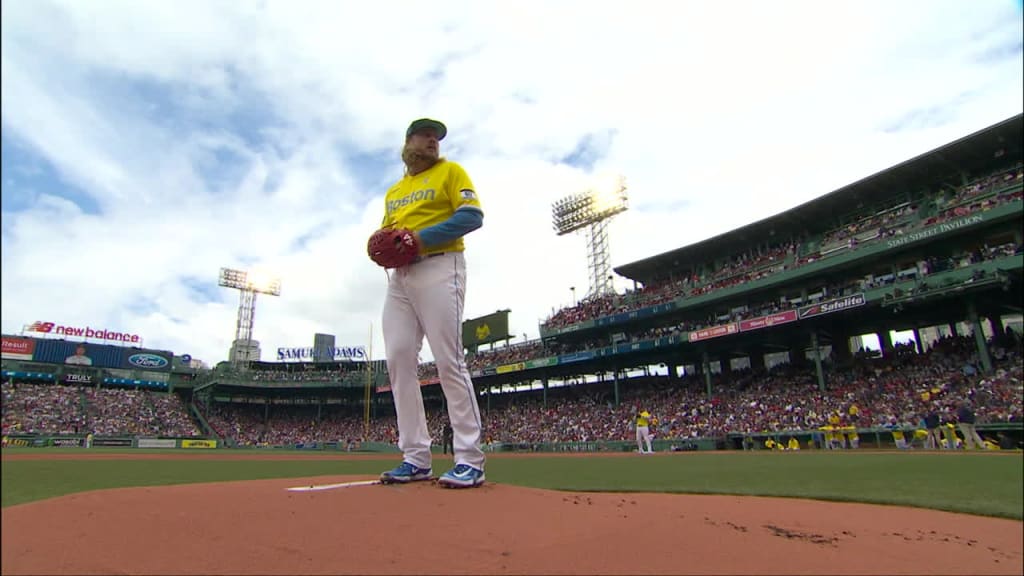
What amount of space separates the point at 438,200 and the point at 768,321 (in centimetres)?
2169

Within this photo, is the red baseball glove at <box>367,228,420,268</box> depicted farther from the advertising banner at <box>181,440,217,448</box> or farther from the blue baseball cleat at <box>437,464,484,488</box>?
the advertising banner at <box>181,440,217,448</box>

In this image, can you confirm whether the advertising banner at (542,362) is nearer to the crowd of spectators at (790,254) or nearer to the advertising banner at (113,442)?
the crowd of spectators at (790,254)

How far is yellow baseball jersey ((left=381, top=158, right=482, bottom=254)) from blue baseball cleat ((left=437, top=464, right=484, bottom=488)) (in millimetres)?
1367

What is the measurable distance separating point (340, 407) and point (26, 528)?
152 ft

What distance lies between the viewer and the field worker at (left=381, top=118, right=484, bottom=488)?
11.5 ft

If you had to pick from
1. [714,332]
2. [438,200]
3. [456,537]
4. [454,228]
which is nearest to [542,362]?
[714,332]


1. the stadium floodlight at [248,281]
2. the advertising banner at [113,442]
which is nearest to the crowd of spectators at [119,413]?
the advertising banner at [113,442]

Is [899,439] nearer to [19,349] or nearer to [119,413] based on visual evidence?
[119,413]

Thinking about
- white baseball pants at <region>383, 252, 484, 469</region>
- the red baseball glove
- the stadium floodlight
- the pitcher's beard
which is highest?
the stadium floodlight

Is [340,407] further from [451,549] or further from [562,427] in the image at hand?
[451,549]

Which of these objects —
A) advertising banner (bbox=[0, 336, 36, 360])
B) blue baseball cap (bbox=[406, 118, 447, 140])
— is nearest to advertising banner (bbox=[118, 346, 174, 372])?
advertising banner (bbox=[0, 336, 36, 360])

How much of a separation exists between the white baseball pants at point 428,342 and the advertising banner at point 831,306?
20.3 meters

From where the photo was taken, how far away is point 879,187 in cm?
2295

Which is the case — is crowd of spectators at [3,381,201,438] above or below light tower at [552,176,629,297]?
below
